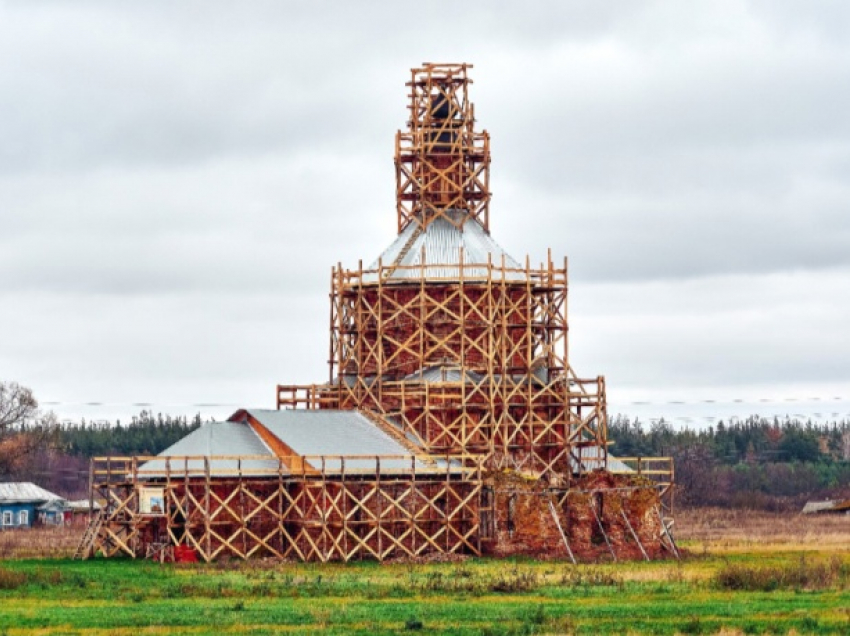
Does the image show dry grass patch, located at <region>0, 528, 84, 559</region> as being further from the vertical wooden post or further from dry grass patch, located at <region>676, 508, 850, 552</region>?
dry grass patch, located at <region>676, 508, 850, 552</region>

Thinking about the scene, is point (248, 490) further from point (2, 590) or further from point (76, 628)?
point (76, 628)

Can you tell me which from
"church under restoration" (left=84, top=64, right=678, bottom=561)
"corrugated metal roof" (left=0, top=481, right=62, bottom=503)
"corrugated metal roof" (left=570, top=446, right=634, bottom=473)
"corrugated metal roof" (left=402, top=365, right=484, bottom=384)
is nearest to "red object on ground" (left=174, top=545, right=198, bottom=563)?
"church under restoration" (left=84, top=64, right=678, bottom=561)

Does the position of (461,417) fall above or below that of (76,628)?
above

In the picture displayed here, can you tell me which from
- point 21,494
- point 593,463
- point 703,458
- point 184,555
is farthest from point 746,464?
point 184,555

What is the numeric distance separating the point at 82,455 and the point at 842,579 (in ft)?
418

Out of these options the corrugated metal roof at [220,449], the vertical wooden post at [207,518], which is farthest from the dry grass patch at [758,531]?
the vertical wooden post at [207,518]

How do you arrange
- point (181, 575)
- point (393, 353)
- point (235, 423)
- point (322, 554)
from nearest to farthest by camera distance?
1. point (181, 575)
2. point (322, 554)
3. point (235, 423)
4. point (393, 353)

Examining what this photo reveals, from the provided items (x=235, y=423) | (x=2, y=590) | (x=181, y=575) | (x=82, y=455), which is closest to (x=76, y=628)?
(x=2, y=590)

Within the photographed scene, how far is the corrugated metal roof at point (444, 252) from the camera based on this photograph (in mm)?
81750

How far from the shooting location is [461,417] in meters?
79.3

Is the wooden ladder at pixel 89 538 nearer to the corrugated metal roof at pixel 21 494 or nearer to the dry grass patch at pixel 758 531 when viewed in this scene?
the dry grass patch at pixel 758 531

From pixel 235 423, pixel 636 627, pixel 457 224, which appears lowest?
pixel 636 627

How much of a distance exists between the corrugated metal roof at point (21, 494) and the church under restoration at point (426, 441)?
45.5 m

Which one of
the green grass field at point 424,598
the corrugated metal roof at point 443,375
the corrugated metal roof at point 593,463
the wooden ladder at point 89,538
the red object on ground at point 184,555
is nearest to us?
the green grass field at point 424,598
